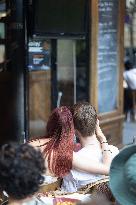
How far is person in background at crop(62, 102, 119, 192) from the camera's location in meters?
3.62

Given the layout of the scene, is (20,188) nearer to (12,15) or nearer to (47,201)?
(47,201)

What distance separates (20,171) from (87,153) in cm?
147

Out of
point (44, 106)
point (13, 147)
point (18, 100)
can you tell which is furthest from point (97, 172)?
point (44, 106)

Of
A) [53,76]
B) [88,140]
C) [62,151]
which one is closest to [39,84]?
[53,76]

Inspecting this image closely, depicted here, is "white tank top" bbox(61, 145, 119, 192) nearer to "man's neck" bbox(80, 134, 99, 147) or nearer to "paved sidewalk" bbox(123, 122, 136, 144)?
"man's neck" bbox(80, 134, 99, 147)

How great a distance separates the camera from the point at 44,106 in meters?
6.81

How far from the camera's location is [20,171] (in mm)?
2324

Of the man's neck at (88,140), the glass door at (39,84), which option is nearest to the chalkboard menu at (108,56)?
the glass door at (39,84)

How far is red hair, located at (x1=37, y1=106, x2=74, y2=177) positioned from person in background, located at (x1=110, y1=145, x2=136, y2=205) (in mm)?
981

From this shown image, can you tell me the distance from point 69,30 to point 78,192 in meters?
3.16

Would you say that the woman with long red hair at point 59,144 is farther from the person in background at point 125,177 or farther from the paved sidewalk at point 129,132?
the paved sidewalk at point 129,132

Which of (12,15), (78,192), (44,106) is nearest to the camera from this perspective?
(78,192)

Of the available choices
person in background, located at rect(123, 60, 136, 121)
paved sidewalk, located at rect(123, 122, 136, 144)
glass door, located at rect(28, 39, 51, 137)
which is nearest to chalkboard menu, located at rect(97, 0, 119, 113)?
glass door, located at rect(28, 39, 51, 137)

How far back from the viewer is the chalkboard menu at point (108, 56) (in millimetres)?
7250
